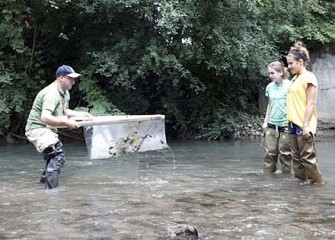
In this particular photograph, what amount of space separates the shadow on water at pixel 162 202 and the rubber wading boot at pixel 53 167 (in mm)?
135

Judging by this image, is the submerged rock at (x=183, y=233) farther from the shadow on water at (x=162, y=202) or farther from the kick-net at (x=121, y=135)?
the kick-net at (x=121, y=135)

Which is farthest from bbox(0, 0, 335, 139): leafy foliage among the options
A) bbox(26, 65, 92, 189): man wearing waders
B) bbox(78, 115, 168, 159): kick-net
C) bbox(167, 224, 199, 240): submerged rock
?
bbox(167, 224, 199, 240): submerged rock

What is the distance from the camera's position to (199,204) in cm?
589

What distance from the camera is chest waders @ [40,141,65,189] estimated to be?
7270 mm

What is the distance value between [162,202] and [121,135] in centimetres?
232

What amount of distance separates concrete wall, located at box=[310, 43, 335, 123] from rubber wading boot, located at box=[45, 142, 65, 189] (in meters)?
13.0

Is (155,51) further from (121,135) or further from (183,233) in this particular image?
(183,233)

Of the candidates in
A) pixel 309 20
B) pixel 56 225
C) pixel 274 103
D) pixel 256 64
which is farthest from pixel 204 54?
pixel 56 225

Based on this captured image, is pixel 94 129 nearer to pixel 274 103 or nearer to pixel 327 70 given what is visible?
pixel 274 103

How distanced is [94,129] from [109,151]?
0.49 metres

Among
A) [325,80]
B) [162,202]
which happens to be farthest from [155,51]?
[162,202]

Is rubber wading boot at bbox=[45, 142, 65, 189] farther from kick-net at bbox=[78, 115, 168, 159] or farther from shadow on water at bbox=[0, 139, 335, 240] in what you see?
kick-net at bbox=[78, 115, 168, 159]

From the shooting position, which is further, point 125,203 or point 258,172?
point 258,172

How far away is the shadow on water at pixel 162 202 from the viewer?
470 centimetres
